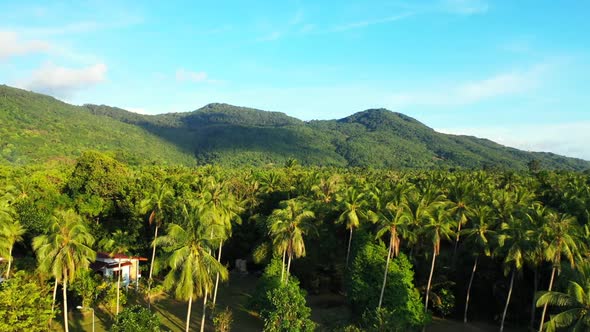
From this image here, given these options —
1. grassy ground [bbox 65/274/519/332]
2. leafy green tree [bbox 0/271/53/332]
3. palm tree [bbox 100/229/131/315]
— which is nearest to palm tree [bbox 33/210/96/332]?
leafy green tree [bbox 0/271/53/332]

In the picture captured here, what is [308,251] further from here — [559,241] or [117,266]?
[559,241]

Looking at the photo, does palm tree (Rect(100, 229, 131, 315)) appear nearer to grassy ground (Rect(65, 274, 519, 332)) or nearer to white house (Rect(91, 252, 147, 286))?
white house (Rect(91, 252, 147, 286))

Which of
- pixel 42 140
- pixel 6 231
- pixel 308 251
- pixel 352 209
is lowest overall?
pixel 308 251

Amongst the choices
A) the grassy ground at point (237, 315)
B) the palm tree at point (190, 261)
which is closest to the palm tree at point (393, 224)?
the grassy ground at point (237, 315)

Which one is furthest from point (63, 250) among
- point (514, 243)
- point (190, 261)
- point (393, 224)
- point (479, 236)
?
point (479, 236)

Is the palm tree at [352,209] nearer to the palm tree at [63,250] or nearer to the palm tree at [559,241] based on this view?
the palm tree at [559,241]

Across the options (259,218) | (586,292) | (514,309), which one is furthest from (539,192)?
(586,292)
